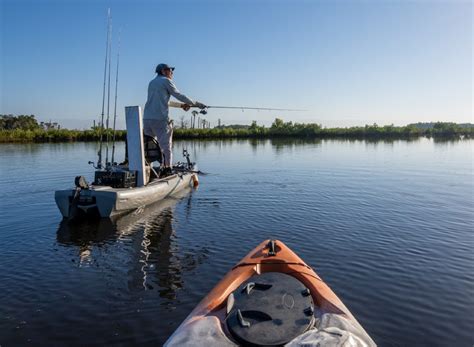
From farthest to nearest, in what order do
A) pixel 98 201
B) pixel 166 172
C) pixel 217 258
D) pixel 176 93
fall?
1. pixel 166 172
2. pixel 176 93
3. pixel 98 201
4. pixel 217 258

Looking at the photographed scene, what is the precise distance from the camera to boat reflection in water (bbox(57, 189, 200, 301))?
682 centimetres

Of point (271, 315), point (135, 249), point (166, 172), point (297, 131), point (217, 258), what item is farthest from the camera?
point (297, 131)

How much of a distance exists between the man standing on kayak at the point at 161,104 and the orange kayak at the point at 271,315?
30.3 ft

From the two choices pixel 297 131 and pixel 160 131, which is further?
pixel 297 131

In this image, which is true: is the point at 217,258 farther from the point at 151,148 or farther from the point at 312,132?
the point at 312,132

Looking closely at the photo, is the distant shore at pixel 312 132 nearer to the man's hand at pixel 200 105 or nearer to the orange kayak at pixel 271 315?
the man's hand at pixel 200 105

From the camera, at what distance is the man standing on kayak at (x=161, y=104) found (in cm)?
1295

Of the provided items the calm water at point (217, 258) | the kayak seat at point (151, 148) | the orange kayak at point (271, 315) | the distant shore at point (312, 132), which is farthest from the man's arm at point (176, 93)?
the distant shore at point (312, 132)

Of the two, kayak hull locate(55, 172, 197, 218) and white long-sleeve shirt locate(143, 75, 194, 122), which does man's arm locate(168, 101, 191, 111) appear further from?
kayak hull locate(55, 172, 197, 218)

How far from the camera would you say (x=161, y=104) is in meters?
13.2

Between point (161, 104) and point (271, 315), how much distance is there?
1046cm

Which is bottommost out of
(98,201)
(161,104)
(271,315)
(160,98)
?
(271,315)

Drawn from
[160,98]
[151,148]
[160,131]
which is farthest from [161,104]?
[151,148]

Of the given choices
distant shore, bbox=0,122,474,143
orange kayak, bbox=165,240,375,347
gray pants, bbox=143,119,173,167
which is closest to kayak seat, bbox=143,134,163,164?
gray pants, bbox=143,119,173,167
